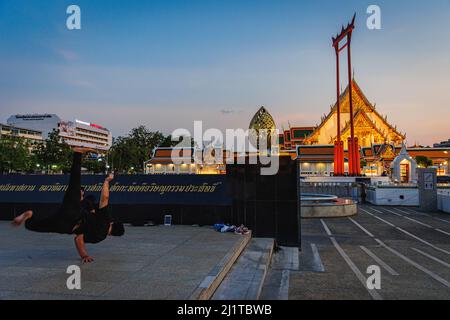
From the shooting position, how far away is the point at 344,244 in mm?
12977

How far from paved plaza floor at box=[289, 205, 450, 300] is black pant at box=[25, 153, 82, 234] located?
5.17 metres

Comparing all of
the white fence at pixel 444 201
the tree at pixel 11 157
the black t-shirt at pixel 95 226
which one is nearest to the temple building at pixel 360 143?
the white fence at pixel 444 201

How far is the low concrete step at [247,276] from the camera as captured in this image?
6414 millimetres

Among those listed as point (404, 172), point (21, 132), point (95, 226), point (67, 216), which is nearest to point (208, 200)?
point (95, 226)

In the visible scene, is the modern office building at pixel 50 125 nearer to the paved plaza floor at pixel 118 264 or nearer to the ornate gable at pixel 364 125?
the ornate gable at pixel 364 125

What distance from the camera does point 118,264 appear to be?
793 centimetres

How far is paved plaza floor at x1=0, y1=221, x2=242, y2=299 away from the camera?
6.01 metres

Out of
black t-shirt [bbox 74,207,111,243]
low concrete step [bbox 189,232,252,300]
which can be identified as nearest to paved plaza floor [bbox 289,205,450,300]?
low concrete step [bbox 189,232,252,300]

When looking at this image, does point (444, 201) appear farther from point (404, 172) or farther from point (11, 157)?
point (11, 157)

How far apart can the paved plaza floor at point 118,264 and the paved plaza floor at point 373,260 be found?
7.55 ft

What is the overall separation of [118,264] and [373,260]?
7.34 meters
